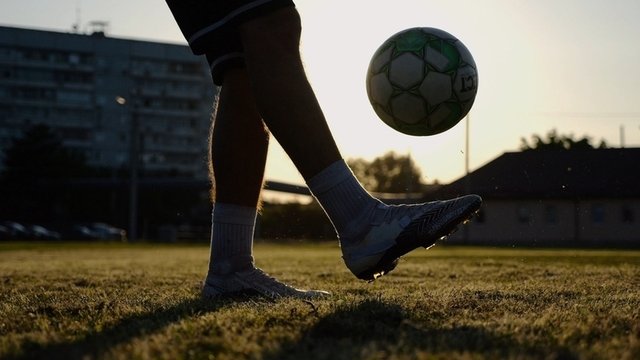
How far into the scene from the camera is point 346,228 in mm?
2975

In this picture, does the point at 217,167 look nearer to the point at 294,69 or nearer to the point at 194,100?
the point at 294,69

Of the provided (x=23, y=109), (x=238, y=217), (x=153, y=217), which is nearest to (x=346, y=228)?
(x=238, y=217)

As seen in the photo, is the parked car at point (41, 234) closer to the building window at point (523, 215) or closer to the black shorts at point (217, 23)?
the building window at point (523, 215)

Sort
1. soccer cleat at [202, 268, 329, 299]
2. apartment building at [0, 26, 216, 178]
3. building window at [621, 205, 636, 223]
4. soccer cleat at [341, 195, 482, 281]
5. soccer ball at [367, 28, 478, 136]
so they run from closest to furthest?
soccer cleat at [341, 195, 482, 281]
soccer cleat at [202, 268, 329, 299]
soccer ball at [367, 28, 478, 136]
building window at [621, 205, 636, 223]
apartment building at [0, 26, 216, 178]

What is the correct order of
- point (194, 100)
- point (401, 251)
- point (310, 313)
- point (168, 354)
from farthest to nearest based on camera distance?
1. point (194, 100)
2. point (401, 251)
3. point (310, 313)
4. point (168, 354)

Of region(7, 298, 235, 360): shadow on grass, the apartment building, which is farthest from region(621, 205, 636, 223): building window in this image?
the apartment building

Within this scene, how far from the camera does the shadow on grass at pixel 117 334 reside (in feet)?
6.33

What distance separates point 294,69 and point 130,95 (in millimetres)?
88734

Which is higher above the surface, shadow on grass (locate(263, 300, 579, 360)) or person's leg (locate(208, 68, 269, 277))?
person's leg (locate(208, 68, 269, 277))

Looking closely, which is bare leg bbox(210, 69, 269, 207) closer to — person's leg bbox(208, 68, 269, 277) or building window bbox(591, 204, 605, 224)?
person's leg bbox(208, 68, 269, 277)

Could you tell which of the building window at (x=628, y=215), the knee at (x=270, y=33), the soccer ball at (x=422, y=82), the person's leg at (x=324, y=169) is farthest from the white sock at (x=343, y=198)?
the building window at (x=628, y=215)

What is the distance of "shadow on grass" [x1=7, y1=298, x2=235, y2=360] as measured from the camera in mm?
1931

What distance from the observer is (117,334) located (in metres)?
2.26

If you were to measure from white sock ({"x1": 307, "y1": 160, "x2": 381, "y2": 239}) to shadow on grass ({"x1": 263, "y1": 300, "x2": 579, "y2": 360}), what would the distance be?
497mm
